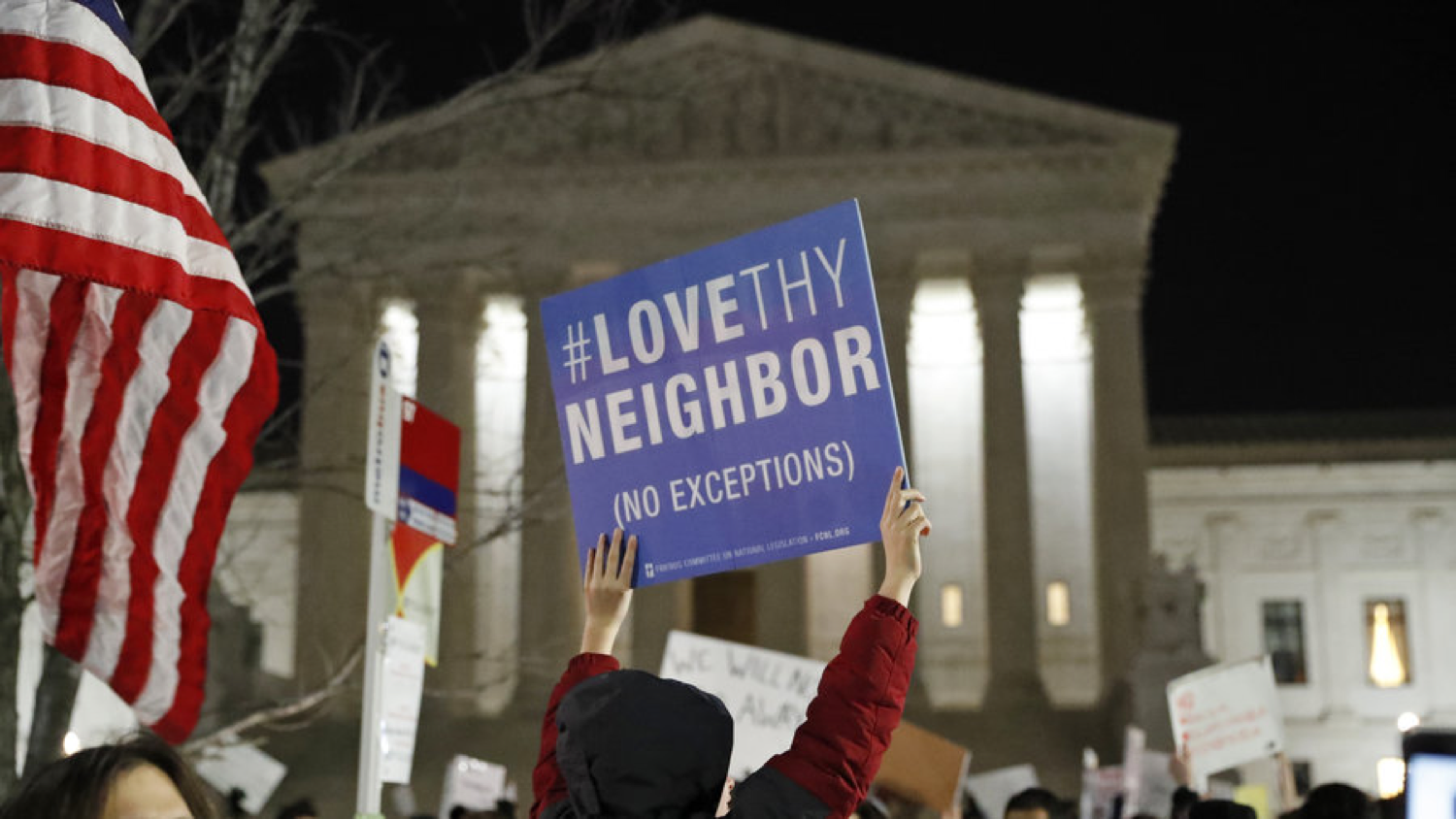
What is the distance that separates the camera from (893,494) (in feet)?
13.4

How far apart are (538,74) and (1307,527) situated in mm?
48974

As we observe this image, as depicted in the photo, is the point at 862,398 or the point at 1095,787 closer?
the point at 862,398

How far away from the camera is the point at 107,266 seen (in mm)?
5480

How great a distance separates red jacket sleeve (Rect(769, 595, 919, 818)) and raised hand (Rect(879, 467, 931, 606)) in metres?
0.16

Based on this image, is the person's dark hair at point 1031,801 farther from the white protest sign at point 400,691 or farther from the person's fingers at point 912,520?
the person's fingers at point 912,520

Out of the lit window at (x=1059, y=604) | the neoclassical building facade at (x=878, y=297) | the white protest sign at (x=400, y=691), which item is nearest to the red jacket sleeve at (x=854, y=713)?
the white protest sign at (x=400, y=691)

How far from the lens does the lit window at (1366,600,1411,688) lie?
5278 centimetres

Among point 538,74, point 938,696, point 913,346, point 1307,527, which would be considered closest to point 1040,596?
point 938,696

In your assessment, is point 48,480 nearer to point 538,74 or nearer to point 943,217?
point 538,74

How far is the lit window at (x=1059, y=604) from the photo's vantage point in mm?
46656

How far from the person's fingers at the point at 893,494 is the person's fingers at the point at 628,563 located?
684 mm

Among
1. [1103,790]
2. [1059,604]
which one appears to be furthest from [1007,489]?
[1103,790]

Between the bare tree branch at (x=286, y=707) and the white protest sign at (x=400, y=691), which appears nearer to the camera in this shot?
the white protest sign at (x=400, y=691)

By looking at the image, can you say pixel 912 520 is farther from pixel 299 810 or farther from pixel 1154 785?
pixel 1154 785
